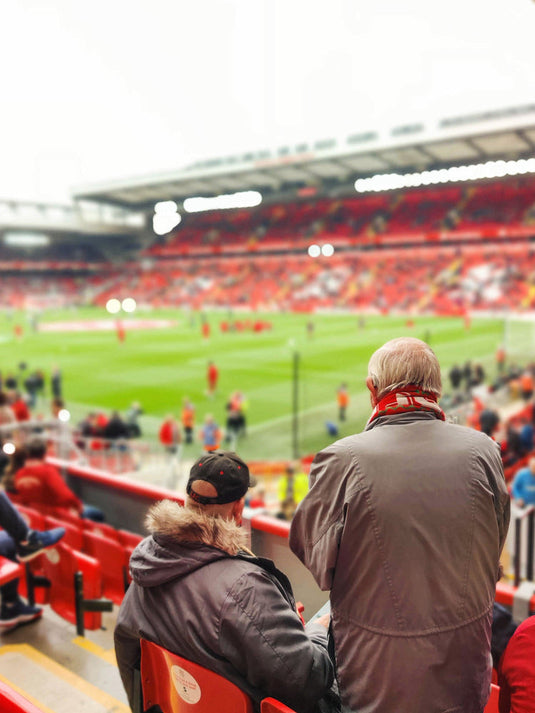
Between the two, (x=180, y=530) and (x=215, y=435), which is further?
(x=215, y=435)

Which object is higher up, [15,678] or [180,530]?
Answer: [180,530]

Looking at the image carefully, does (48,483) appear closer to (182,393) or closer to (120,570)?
(120,570)

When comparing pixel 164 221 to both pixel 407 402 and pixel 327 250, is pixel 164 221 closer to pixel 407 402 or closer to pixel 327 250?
pixel 327 250

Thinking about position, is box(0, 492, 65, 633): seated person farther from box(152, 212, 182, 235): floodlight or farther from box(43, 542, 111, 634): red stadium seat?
box(152, 212, 182, 235): floodlight

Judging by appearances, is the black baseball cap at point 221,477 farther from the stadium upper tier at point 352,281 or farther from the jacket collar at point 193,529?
the stadium upper tier at point 352,281

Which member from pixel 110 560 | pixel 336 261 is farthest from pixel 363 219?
pixel 110 560

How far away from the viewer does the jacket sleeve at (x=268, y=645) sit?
6.03 ft

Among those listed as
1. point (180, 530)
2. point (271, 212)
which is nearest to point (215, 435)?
point (180, 530)

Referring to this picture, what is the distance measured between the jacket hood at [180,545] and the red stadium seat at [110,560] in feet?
7.16

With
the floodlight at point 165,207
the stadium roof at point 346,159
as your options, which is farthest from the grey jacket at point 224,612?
the floodlight at point 165,207

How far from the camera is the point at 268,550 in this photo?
3.31 metres

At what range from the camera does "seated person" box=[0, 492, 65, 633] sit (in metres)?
3.50

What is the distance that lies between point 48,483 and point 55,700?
2054mm

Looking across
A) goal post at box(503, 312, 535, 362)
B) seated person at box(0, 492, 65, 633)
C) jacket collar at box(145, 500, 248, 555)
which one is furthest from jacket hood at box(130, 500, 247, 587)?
goal post at box(503, 312, 535, 362)
